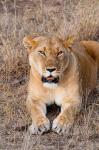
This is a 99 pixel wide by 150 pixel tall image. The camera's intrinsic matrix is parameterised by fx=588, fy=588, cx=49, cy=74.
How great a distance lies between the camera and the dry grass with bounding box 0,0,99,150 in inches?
166

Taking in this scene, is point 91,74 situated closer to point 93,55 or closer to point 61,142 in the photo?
point 93,55

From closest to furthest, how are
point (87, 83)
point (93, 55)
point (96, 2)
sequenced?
1. point (87, 83)
2. point (93, 55)
3. point (96, 2)

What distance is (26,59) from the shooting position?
577cm

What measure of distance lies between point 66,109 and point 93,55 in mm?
1172

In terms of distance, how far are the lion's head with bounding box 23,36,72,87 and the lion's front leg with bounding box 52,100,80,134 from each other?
231 mm

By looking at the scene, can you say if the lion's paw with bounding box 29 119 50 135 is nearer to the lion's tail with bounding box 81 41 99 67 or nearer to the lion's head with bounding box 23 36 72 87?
the lion's head with bounding box 23 36 72 87

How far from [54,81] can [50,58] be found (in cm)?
18

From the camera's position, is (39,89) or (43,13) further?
(43,13)

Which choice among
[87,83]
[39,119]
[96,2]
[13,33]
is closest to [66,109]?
[39,119]

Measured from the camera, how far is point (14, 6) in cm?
737

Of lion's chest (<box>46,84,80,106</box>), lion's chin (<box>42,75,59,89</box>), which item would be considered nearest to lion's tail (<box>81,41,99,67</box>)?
lion's chest (<box>46,84,80,106</box>)

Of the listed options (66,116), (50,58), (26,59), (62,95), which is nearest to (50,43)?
(50,58)

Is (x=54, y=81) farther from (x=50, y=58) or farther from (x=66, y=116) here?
(x=66, y=116)

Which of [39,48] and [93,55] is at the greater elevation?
[39,48]
